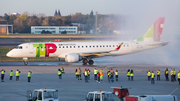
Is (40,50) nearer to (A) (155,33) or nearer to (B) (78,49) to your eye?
(B) (78,49)

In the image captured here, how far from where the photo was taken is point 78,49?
44719 mm

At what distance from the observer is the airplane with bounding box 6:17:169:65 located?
142 ft

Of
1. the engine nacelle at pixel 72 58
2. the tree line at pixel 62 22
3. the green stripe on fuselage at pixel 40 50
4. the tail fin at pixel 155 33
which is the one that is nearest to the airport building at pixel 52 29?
the tree line at pixel 62 22

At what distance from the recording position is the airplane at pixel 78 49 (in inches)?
1708

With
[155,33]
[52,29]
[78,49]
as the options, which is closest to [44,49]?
[78,49]

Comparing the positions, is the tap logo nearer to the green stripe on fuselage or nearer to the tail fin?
the green stripe on fuselage

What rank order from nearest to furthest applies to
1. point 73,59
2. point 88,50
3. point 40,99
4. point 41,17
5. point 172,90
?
point 40,99 < point 172,90 < point 73,59 < point 88,50 < point 41,17

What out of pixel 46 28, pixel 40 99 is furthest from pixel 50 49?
pixel 46 28

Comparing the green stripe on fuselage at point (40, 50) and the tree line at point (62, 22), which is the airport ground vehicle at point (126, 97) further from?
the tree line at point (62, 22)

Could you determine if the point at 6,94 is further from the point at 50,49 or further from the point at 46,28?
the point at 46,28

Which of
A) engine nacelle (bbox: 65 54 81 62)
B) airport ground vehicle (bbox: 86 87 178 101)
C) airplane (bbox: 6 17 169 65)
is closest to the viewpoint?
airport ground vehicle (bbox: 86 87 178 101)

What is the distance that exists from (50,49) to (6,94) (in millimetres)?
22596

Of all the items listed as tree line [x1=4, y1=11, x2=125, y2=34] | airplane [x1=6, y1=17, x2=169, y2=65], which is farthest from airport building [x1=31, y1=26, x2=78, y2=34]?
airplane [x1=6, y1=17, x2=169, y2=65]

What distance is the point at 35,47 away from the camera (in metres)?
43.5
